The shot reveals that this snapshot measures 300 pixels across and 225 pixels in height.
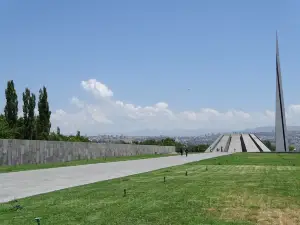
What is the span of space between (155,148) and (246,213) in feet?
217

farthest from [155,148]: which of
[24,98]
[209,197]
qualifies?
[209,197]

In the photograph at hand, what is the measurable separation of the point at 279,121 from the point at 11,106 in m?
60.6

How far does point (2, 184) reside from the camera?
49.0 ft

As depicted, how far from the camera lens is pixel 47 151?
3288cm

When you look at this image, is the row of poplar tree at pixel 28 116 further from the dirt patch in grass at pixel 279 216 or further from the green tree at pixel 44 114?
the dirt patch in grass at pixel 279 216

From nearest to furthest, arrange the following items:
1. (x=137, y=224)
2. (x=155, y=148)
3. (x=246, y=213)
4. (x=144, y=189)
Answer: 1. (x=137, y=224)
2. (x=246, y=213)
3. (x=144, y=189)
4. (x=155, y=148)

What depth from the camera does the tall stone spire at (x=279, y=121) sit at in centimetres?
8569

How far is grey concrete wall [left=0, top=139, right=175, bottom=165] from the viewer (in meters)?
27.1

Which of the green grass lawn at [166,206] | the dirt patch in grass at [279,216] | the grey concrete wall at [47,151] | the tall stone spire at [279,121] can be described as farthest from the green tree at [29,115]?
the tall stone spire at [279,121]

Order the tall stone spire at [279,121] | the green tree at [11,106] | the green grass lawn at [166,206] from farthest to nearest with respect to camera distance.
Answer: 1. the tall stone spire at [279,121]
2. the green tree at [11,106]
3. the green grass lawn at [166,206]

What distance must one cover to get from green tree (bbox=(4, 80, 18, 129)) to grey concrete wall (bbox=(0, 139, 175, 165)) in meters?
12.4

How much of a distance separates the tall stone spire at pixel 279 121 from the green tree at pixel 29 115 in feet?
185

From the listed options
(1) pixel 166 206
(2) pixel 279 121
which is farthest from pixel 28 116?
(2) pixel 279 121

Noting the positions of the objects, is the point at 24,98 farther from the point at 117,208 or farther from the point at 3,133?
the point at 117,208
